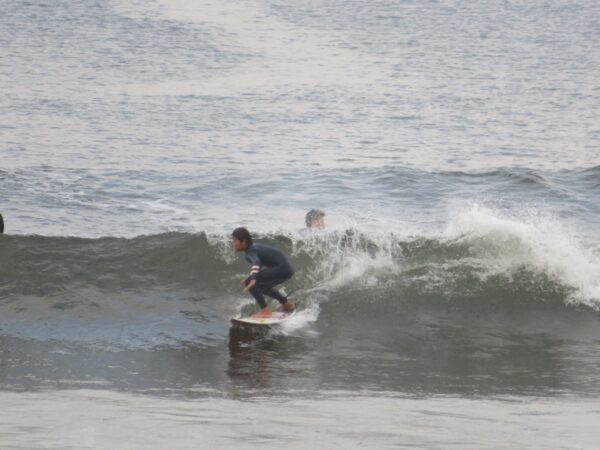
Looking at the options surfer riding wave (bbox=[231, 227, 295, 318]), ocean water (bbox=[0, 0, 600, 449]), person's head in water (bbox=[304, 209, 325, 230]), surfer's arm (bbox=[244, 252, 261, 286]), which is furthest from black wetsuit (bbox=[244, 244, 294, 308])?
person's head in water (bbox=[304, 209, 325, 230])

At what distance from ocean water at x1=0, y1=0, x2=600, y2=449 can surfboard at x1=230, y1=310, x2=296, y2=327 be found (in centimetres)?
16

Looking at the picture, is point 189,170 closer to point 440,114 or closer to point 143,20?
point 440,114

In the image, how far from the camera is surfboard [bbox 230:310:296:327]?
1481cm

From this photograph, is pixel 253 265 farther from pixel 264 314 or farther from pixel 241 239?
pixel 264 314

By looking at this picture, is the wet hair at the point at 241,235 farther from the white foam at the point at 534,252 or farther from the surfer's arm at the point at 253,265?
the white foam at the point at 534,252

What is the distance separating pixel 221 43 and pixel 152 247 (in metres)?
25.4

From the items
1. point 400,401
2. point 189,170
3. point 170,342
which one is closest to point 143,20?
point 189,170

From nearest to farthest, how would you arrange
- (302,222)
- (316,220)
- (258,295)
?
(258,295) < (316,220) < (302,222)

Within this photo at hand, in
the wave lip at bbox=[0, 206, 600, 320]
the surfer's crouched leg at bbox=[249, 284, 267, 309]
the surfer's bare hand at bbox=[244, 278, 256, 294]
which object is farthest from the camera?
the wave lip at bbox=[0, 206, 600, 320]

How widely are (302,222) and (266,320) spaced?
828cm

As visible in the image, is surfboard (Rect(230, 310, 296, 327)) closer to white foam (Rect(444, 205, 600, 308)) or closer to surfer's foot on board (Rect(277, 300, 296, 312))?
surfer's foot on board (Rect(277, 300, 296, 312))

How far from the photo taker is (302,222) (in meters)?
23.0

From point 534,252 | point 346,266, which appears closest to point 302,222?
point 346,266

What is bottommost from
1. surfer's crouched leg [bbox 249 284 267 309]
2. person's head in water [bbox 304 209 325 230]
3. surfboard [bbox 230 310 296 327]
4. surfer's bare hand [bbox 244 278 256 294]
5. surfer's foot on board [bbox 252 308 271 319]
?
surfboard [bbox 230 310 296 327]
